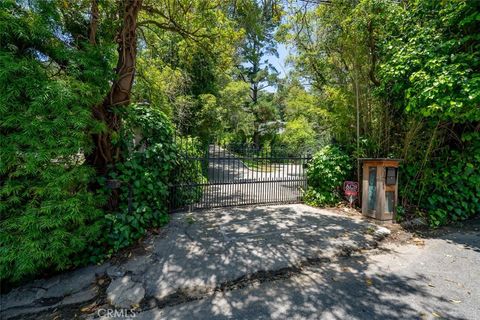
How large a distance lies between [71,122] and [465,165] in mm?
6899

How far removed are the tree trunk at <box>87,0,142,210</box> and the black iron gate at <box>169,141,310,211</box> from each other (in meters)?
1.23

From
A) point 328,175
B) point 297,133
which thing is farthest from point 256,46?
point 328,175

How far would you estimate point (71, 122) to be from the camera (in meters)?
2.49

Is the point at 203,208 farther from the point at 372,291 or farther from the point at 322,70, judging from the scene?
the point at 322,70

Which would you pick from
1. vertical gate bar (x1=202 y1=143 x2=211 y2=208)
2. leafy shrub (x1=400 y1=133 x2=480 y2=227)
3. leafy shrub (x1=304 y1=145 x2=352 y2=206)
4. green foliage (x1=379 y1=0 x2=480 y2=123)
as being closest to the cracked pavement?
leafy shrub (x1=400 y1=133 x2=480 y2=227)

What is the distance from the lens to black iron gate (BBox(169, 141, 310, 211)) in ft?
15.5

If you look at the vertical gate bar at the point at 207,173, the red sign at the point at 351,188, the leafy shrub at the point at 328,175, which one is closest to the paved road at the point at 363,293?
the red sign at the point at 351,188

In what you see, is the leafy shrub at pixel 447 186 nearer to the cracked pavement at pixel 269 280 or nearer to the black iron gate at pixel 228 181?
the cracked pavement at pixel 269 280

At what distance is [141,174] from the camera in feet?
11.6

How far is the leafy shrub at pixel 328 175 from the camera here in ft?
18.5

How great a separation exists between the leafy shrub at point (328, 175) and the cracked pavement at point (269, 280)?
66.7 inches

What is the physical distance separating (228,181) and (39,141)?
3702 millimetres

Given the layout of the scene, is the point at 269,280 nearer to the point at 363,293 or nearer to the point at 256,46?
the point at 363,293

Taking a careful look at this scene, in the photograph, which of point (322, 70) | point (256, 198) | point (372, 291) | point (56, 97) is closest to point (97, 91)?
point (56, 97)
